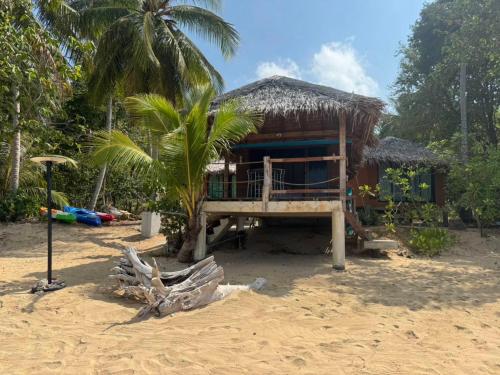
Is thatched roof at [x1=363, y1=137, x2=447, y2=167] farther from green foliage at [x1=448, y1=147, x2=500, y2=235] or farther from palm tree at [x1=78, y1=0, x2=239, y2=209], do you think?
palm tree at [x1=78, y1=0, x2=239, y2=209]

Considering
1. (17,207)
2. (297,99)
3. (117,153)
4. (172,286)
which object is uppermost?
(297,99)

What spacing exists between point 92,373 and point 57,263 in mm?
5612

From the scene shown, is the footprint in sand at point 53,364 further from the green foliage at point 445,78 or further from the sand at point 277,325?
the green foliage at point 445,78

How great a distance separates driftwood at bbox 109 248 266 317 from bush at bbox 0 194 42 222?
8465mm

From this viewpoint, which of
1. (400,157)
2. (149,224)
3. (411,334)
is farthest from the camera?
(400,157)

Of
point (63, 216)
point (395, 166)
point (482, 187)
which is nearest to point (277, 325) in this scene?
point (482, 187)

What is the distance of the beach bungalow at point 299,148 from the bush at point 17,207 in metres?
6.62

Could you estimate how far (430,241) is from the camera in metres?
10.5

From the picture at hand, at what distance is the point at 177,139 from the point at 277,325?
12.7 feet

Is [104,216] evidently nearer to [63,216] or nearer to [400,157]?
[63,216]

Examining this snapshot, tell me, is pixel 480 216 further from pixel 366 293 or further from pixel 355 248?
pixel 366 293

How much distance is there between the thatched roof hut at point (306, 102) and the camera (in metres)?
7.89

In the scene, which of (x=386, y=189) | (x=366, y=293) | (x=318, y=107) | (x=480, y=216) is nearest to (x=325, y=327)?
(x=366, y=293)

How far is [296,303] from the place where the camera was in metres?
5.47
